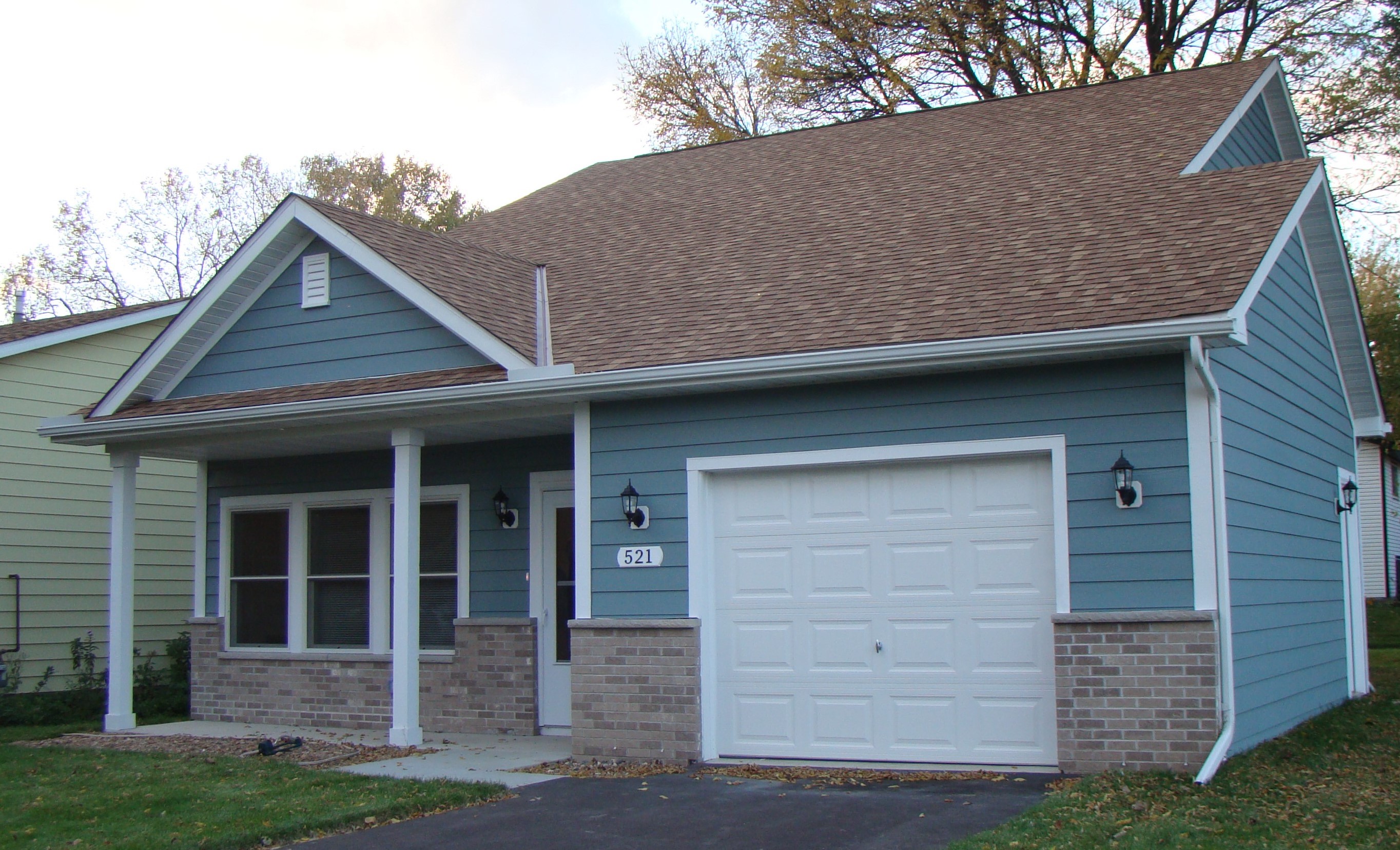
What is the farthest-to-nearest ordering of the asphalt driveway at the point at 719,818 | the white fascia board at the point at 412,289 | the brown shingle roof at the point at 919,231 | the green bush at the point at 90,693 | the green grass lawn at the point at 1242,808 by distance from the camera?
the green bush at the point at 90,693 → the white fascia board at the point at 412,289 → the brown shingle roof at the point at 919,231 → the asphalt driveway at the point at 719,818 → the green grass lawn at the point at 1242,808

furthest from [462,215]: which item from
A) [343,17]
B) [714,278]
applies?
[714,278]

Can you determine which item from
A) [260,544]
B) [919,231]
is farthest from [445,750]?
[919,231]

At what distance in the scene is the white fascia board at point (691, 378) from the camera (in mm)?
8188

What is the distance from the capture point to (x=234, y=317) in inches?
474

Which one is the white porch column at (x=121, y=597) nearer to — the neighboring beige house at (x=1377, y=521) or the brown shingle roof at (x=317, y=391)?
the brown shingle roof at (x=317, y=391)

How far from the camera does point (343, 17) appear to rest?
53.1ft

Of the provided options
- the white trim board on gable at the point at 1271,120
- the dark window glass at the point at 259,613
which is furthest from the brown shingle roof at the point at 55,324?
the white trim board on gable at the point at 1271,120

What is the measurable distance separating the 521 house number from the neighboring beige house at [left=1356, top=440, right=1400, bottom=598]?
1000 inches

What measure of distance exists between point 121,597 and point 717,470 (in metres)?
6.33

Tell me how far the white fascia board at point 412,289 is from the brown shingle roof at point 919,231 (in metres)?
0.53

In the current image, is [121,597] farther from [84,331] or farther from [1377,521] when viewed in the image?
[1377,521]

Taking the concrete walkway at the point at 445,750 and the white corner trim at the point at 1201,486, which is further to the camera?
the concrete walkway at the point at 445,750

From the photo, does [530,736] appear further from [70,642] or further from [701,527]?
[70,642]

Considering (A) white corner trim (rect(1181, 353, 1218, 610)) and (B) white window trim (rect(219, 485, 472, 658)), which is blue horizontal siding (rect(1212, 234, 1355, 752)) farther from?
(B) white window trim (rect(219, 485, 472, 658))
